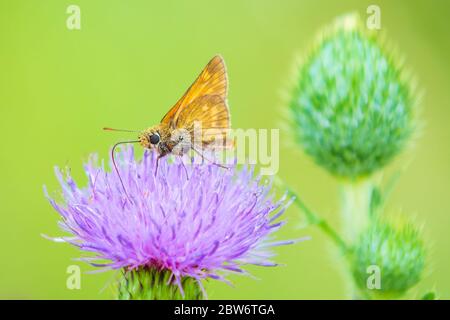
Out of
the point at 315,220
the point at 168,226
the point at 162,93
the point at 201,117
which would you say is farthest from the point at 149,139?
the point at 162,93

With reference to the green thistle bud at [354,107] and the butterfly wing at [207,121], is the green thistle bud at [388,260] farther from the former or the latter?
the butterfly wing at [207,121]

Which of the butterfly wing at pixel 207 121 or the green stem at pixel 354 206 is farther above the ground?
the butterfly wing at pixel 207 121

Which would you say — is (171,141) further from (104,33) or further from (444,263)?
(104,33)

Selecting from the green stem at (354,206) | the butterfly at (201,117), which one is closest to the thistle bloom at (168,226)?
the butterfly at (201,117)

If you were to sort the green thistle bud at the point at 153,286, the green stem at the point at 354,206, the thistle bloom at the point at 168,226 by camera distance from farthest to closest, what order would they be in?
the green stem at the point at 354,206
the green thistle bud at the point at 153,286
the thistle bloom at the point at 168,226

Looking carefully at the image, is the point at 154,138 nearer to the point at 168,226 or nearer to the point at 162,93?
the point at 168,226

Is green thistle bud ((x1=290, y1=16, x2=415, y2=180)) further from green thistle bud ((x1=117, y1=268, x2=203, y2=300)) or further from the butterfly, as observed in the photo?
green thistle bud ((x1=117, y1=268, x2=203, y2=300))
